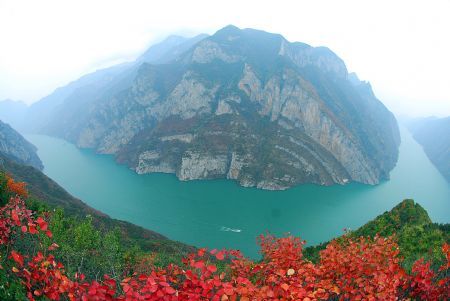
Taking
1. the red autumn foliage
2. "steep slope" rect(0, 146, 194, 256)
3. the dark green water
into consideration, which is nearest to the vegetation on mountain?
"steep slope" rect(0, 146, 194, 256)

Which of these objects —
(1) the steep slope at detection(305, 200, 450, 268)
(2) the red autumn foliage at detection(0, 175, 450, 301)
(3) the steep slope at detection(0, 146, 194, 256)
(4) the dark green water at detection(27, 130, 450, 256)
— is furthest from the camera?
(4) the dark green water at detection(27, 130, 450, 256)

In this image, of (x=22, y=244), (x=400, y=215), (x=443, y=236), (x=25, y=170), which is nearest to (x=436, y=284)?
(x=22, y=244)

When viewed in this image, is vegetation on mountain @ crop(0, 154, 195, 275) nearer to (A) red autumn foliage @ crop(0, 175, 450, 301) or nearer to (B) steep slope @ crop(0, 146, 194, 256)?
(B) steep slope @ crop(0, 146, 194, 256)

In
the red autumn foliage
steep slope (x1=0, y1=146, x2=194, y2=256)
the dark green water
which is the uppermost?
the dark green water

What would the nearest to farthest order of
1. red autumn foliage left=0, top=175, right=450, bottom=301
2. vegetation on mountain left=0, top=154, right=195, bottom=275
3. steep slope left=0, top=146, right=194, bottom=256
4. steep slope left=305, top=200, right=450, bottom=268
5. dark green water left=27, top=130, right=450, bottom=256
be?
red autumn foliage left=0, top=175, right=450, bottom=301, vegetation on mountain left=0, top=154, right=195, bottom=275, steep slope left=305, top=200, right=450, bottom=268, steep slope left=0, top=146, right=194, bottom=256, dark green water left=27, top=130, right=450, bottom=256

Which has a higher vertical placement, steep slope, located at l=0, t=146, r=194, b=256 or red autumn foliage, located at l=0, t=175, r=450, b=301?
steep slope, located at l=0, t=146, r=194, b=256

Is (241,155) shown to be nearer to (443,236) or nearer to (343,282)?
(443,236)
